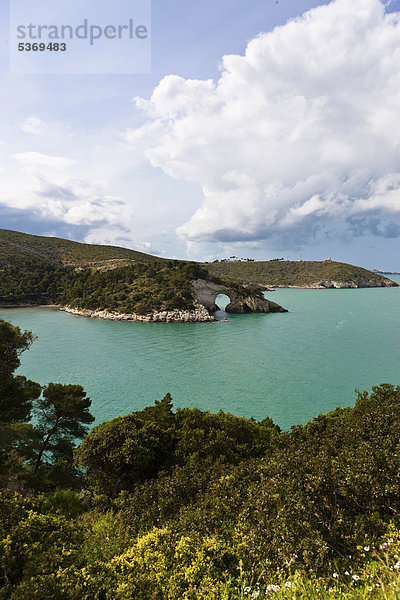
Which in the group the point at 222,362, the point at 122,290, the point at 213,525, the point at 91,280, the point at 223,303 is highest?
the point at 91,280

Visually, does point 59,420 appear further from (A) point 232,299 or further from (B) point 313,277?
(B) point 313,277

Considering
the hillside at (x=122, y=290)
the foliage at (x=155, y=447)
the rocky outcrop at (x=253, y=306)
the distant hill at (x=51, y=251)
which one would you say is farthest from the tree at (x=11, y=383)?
the distant hill at (x=51, y=251)

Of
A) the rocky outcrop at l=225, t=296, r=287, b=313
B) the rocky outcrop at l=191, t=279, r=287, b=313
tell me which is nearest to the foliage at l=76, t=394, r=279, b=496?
the rocky outcrop at l=191, t=279, r=287, b=313

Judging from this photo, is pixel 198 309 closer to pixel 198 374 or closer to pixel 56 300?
pixel 198 374

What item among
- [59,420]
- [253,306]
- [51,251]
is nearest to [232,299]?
[253,306]

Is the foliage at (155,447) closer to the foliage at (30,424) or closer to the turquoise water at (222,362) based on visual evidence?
the foliage at (30,424)

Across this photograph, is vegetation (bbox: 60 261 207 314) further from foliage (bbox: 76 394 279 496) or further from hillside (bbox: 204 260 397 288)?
hillside (bbox: 204 260 397 288)
